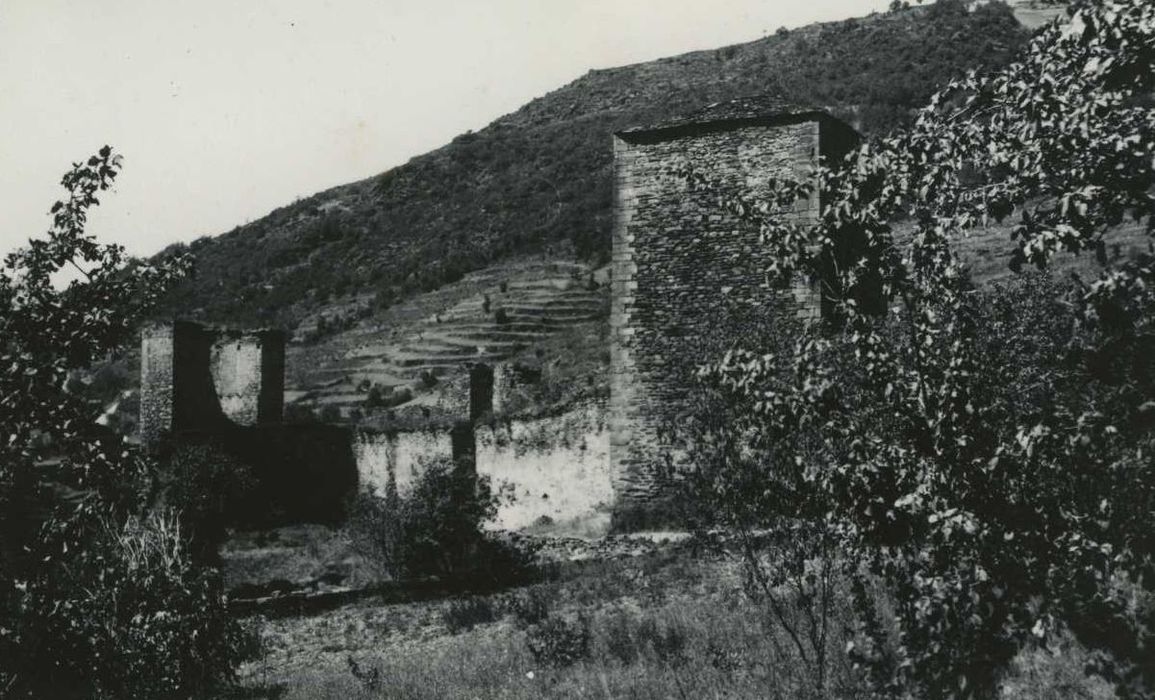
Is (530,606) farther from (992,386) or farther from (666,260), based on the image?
(992,386)

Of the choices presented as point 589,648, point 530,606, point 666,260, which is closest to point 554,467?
point 666,260

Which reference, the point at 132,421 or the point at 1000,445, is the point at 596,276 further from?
the point at 1000,445

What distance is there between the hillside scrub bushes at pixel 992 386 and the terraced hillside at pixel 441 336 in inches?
1036

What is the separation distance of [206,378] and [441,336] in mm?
12941

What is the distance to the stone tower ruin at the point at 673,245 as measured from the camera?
1670 centimetres

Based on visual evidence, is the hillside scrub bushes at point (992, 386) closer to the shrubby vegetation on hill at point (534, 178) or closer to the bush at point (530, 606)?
the bush at point (530, 606)

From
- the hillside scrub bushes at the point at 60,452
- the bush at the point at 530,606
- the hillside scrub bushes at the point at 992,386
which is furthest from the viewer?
the bush at the point at 530,606

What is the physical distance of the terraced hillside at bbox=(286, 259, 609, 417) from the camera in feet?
117

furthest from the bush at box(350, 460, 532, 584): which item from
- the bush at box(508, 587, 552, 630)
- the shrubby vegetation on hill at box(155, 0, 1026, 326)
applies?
the shrubby vegetation on hill at box(155, 0, 1026, 326)

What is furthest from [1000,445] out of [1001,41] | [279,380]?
[1001,41]

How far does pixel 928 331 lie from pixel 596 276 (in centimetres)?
3489

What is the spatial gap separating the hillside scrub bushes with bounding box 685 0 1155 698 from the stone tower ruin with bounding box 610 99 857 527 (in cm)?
1117

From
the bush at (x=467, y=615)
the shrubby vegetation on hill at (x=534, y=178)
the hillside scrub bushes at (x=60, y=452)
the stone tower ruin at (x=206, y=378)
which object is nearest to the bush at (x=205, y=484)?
the stone tower ruin at (x=206, y=378)

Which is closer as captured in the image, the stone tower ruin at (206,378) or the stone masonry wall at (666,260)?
the stone masonry wall at (666,260)
